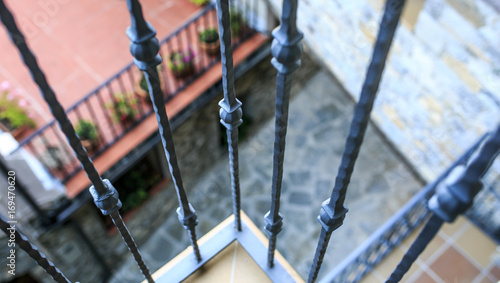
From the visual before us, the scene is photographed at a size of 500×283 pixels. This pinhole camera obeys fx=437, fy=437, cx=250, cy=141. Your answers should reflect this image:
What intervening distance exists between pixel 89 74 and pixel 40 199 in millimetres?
1787

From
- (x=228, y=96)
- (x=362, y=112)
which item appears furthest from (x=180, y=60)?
(x=362, y=112)

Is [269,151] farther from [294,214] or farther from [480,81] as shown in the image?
[480,81]

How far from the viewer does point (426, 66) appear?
3.58 metres

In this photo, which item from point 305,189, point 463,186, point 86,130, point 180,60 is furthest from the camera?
point 305,189

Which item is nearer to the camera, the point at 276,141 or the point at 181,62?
the point at 276,141

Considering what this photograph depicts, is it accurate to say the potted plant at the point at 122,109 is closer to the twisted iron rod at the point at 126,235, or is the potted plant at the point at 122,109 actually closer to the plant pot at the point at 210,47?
the plant pot at the point at 210,47

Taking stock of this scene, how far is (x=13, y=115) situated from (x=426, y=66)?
4315 mm

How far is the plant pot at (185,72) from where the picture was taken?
548 cm

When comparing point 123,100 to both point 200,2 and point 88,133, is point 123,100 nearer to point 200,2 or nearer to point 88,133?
point 88,133

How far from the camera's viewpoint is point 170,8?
6.27m

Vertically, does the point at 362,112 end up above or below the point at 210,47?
above

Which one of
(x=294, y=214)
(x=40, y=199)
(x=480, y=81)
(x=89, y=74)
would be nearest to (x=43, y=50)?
(x=89, y=74)

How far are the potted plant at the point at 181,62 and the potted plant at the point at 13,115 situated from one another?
1.75m

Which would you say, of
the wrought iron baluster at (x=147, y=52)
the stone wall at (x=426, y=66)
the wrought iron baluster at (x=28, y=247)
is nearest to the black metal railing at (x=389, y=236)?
the stone wall at (x=426, y=66)
